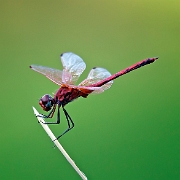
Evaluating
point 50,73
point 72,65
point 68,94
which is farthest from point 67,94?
point 72,65

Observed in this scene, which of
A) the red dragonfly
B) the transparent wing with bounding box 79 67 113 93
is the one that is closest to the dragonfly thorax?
the red dragonfly

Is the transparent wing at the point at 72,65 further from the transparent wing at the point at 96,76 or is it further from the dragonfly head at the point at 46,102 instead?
the dragonfly head at the point at 46,102

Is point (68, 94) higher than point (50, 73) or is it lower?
lower

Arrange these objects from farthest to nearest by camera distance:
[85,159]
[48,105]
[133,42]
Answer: [133,42] < [85,159] < [48,105]

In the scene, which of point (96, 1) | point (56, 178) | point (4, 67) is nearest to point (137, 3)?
point (96, 1)

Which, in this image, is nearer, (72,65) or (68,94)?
(68,94)

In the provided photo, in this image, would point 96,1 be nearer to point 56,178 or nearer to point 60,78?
point 56,178

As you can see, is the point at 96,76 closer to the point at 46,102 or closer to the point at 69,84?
the point at 69,84

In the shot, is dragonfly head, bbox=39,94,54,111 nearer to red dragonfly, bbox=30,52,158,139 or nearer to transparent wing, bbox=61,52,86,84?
red dragonfly, bbox=30,52,158,139
